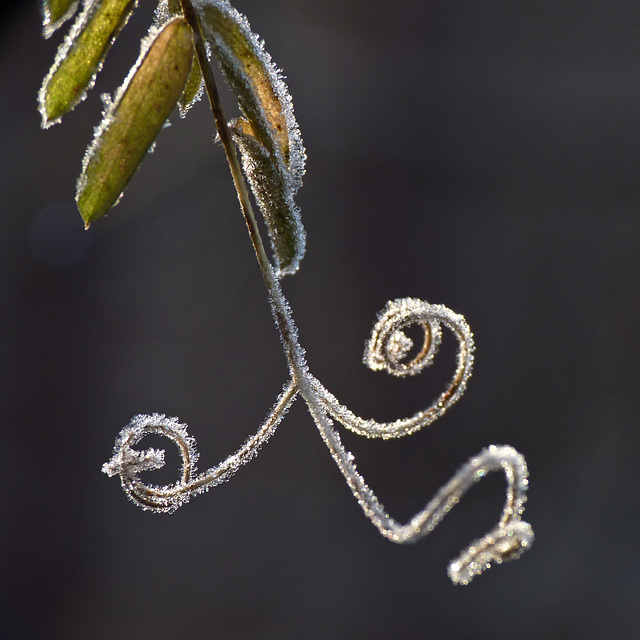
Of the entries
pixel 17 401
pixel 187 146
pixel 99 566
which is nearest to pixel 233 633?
pixel 99 566

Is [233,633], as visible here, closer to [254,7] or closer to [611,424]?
[611,424]

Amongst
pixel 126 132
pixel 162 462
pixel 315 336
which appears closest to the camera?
pixel 126 132

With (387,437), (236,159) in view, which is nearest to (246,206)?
(236,159)

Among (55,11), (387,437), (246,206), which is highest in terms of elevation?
(55,11)

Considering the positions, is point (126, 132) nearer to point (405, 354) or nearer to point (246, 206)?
point (246, 206)

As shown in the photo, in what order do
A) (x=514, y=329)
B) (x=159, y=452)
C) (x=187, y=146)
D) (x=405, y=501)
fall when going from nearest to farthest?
(x=159, y=452) → (x=187, y=146) → (x=405, y=501) → (x=514, y=329)

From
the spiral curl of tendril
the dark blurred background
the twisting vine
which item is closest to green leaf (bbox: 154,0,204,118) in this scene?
the twisting vine

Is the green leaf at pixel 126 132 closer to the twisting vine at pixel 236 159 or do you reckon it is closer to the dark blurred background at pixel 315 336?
the twisting vine at pixel 236 159
